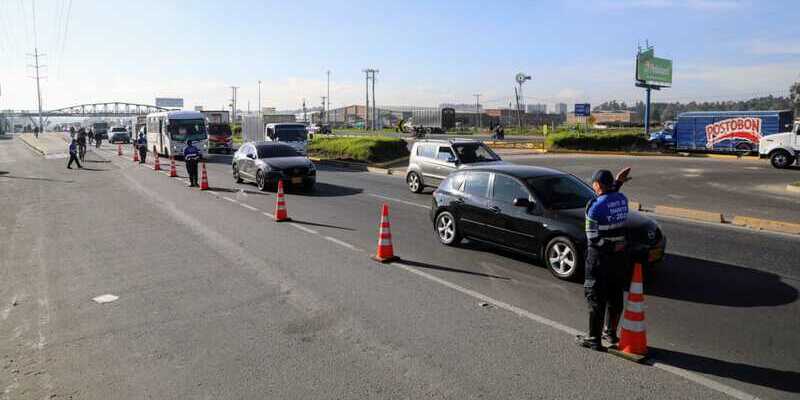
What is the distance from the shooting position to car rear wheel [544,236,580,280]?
803cm

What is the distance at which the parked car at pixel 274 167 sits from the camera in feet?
60.5

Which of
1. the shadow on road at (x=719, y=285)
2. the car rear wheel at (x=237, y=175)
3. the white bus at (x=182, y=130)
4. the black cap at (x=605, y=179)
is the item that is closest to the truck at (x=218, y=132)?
the white bus at (x=182, y=130)

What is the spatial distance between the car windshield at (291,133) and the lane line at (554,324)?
23.5m

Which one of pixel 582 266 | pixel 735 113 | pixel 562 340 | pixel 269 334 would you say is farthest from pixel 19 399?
pixel 735 113

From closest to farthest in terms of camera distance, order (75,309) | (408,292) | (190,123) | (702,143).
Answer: (75,309) → (408,292) → (190,123) → (702,143)

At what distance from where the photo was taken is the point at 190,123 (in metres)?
33.4

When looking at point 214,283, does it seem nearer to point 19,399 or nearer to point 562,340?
point 19,399

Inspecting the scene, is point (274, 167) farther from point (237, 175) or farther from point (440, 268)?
point (440, 268)

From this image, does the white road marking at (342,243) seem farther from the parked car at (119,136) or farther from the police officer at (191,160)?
the parked car at (119,136)

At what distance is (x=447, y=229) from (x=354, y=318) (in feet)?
13.8

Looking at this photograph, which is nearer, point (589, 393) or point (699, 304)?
point (589, 393)

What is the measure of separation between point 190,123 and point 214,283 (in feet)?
89.6

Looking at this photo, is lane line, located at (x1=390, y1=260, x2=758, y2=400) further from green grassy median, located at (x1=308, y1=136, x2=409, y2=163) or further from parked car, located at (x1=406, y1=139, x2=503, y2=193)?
green grassy median, located at (x1=308, y1=136, x2=409, y2=163)

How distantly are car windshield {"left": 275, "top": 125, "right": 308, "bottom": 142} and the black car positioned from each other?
2189 cm
